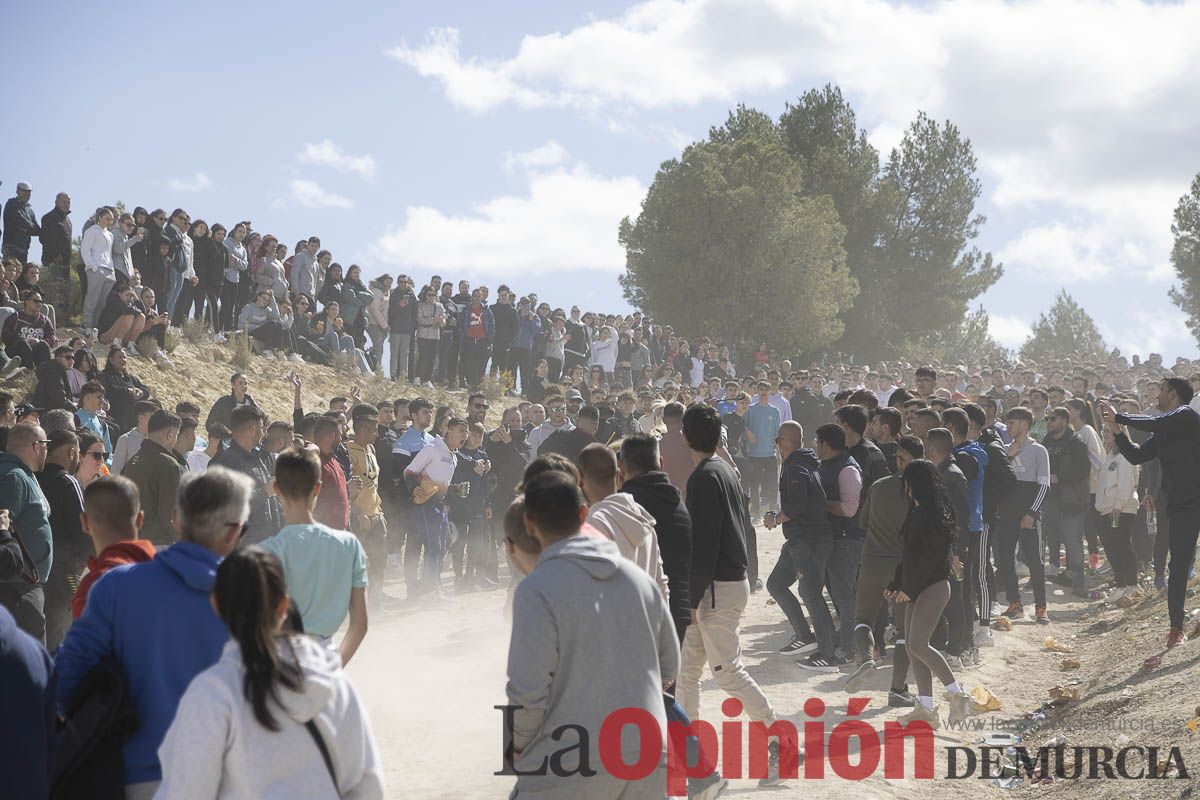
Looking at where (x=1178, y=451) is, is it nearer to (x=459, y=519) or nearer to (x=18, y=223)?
(x=459, y=519)

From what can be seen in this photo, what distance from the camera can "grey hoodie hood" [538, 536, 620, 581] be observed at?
3646 millimetres

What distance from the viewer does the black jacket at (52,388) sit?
38.8ft

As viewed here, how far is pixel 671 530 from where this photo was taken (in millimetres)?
5645

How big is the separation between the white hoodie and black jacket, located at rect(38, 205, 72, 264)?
45.3ft

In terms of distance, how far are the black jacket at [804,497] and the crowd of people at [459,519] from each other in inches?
1.1

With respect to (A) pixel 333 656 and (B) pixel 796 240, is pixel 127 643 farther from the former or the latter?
(B) pixel 796 240

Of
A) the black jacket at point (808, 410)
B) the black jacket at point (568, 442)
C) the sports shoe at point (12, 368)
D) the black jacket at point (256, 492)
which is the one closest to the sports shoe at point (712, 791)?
the black jacket at point (256, 492)

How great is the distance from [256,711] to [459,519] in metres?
10.6

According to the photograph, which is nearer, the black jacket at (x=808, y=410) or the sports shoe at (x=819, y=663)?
the sports shoe at (x=819, y=663)

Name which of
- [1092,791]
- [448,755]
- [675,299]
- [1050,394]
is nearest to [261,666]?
[448,755]

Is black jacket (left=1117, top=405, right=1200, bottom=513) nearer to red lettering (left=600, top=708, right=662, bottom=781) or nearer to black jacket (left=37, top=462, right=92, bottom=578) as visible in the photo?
red lettering (left=600, top=708, right=662, bottom=781)

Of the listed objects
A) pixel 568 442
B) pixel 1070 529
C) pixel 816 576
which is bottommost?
pixel 816 576

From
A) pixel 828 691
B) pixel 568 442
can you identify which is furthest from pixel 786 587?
pixel 568 442

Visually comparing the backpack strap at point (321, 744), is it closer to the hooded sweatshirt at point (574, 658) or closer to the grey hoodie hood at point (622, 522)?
the hooded sweatshirt at point (574, 658)
